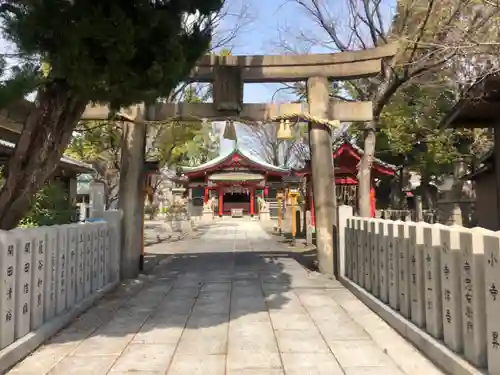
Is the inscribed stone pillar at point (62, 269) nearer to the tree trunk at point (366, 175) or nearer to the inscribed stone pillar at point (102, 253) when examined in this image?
the inscribed stone pillar at point (102, 253)

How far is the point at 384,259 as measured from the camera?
6.30 meters

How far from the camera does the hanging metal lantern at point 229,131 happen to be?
10102mm

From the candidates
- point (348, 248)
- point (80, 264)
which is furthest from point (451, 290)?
point (80, 264)

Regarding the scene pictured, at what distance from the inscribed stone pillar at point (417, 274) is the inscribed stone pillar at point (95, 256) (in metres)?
4.51

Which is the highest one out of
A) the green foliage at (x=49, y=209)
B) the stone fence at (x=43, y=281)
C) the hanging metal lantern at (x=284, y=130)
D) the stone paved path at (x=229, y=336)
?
the hanging metal lantern at (x=284, y=130)

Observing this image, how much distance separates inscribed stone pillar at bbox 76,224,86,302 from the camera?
6469mm

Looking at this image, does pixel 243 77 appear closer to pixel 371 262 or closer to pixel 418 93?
pixel 371 262

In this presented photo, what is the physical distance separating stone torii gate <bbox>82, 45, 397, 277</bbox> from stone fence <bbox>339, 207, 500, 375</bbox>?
260 centimetres

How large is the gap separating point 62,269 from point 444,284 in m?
4.24

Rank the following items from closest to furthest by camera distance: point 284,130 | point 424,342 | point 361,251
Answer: point 424,342, point 361,251, point 284,130

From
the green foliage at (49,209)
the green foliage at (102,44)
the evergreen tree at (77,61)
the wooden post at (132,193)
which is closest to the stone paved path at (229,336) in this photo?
the wooden post at (132,193)

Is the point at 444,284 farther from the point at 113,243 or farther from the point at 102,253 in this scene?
the point at 113,243

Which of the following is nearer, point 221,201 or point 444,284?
point 444,284

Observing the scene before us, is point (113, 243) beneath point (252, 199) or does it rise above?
beneath
